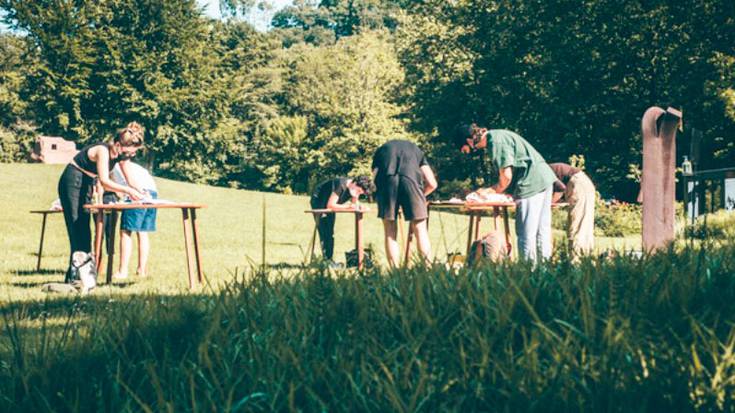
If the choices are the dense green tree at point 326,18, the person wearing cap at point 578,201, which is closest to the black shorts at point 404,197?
the person wearing cap at point 578,201

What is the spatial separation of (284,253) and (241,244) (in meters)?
3.43

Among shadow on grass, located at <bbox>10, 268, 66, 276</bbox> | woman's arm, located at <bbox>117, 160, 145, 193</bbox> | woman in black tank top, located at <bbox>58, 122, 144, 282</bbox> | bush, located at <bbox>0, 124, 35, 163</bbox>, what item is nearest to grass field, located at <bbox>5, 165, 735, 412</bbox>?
woman in black tank top, located at <bbox>58, 122, 144, 282</bbox>

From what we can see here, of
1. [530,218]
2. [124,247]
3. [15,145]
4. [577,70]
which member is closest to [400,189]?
[530,218]

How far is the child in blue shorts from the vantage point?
972 centimetres

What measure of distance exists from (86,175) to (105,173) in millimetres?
645

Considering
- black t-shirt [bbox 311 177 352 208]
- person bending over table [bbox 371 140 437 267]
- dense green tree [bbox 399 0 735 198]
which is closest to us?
person bending over table [bbox 371 140 437 267]

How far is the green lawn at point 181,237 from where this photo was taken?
29.4ft

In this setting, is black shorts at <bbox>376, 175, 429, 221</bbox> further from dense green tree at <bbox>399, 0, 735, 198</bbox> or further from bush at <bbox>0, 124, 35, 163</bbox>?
bush at <bbox>0, 124, 35, 163</bbox>

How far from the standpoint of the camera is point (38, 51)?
38594 mm

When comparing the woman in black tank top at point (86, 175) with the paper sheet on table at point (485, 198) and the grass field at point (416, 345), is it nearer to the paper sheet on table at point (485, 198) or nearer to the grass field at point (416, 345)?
the paper sheet on table at point (485, 198)

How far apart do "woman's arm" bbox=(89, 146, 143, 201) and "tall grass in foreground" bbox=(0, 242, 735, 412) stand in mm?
4550

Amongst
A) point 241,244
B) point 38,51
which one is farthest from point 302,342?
point 38,51

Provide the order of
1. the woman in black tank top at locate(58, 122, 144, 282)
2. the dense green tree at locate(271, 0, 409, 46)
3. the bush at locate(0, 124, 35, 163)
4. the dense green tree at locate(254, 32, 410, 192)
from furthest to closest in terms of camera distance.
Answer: the dense green tree at locate(271, 0, 409, 46) < the dense green tree at locate(254, 32, 410, 192) < the bush at locate(0, 124, 35, 163) < the woman in black tank top at locate(58, 122, 144, 282)

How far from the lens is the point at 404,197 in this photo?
29.1 ft
